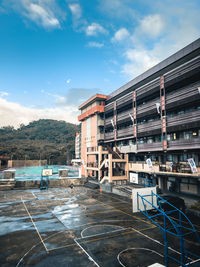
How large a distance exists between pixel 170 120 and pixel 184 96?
5221mm

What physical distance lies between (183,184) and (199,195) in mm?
3699

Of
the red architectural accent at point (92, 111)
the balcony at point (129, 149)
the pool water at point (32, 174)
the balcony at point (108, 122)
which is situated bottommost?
the pool water at point (32, 174)

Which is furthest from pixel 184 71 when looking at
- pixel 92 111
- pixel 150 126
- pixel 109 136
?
pixel 92 111

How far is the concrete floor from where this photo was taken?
1137cm

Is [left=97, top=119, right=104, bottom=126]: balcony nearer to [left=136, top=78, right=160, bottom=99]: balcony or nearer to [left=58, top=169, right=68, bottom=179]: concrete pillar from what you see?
[left=136, top=78, right=160, bottom=99]: balcony

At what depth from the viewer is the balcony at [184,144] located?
1209 inches

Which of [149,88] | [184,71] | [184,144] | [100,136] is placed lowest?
[184,144]

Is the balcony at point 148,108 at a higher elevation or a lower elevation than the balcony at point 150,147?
higher

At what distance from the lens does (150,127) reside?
40438 mm

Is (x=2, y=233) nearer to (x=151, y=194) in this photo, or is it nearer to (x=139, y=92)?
(x=151, y=194)

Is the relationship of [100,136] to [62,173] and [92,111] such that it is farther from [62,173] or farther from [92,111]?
[62,173]

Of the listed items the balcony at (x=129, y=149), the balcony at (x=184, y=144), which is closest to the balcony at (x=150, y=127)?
the balcony at (x=129, y=149)

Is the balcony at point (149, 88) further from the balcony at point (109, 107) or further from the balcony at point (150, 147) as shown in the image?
the balcony at point (150, 147)

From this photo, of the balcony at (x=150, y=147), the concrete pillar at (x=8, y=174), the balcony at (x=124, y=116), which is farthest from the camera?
the balcony at (x=124, y=116)
